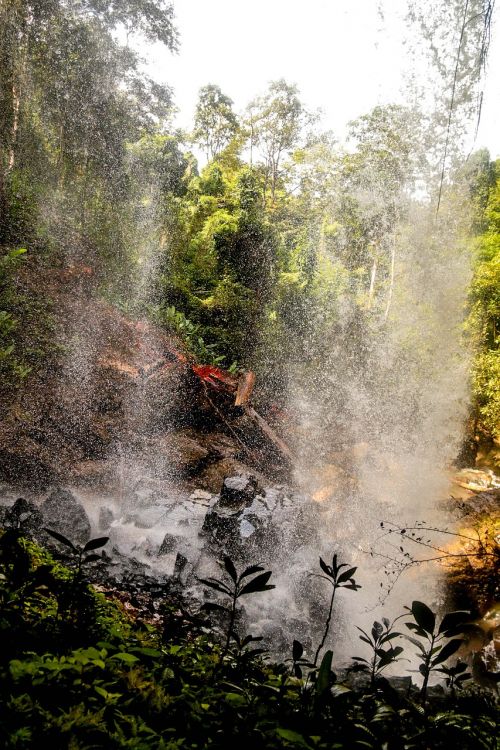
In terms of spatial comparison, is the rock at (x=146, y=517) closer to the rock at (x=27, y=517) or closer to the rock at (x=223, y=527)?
the rock at (x=223, y=527)

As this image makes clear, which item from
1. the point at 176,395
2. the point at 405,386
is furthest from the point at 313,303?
the point at 176,395

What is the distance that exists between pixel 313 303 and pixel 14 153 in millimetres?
12505

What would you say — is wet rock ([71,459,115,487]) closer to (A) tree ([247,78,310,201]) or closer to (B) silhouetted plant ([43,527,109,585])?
(B) silhouetted plant ([43,527,109,585])

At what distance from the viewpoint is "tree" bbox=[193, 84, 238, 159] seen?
1734 cm

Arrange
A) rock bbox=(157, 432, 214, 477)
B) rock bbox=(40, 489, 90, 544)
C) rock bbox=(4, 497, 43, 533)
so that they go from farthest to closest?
rock bbox=(157, 432, 214, 477) → rock bbox=(40, 489, 90, 544) → rock bbox=(4, 497, 43, 533)

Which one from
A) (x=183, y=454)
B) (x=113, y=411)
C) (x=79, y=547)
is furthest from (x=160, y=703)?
(x=113, y=411)

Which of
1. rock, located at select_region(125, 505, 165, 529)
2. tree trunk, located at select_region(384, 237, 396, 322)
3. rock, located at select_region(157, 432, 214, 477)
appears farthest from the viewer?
tree trunk, located at select_region(384, 237, 396, 322)

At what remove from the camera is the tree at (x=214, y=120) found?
17344mm

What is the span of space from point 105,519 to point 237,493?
2.49 m

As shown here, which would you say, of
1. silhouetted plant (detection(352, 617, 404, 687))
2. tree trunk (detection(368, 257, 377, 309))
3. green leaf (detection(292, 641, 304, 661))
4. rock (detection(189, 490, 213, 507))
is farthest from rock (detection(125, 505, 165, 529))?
tree trunk (detection(368, 257, 377, 309))

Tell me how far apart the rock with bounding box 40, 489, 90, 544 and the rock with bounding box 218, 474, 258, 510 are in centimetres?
264

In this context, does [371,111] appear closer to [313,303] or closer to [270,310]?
[313,303]

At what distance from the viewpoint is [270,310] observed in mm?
15789

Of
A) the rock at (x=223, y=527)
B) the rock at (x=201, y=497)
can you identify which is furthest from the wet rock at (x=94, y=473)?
the rock at (x=223, y=527)
